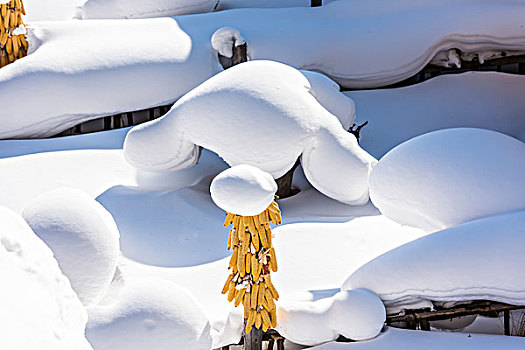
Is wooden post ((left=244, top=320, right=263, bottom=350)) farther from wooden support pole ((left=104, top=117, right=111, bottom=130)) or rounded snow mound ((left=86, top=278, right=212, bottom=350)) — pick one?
wooden support pole ((left=104, top=117, right=111, bottom=130))

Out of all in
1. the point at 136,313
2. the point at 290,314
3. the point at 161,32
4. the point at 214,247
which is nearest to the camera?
the point at 136,313

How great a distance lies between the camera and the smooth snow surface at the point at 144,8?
23.3ft

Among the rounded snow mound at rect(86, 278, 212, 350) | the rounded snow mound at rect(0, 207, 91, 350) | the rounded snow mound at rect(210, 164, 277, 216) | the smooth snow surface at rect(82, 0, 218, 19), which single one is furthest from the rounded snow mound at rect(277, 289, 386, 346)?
the smooth snow surface at rect(82, 0, 218, 19)

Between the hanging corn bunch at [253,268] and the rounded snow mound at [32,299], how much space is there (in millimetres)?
2277

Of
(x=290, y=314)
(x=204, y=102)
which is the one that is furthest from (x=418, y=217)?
(x=204, y=102)

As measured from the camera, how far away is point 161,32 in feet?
20.8

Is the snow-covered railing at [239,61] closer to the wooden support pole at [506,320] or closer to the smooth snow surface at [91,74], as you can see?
the smooth snow surface at [91,74]

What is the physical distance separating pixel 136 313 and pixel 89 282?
0.45 metres

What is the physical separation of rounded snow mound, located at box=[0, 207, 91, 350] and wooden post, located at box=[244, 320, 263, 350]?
2413 mm

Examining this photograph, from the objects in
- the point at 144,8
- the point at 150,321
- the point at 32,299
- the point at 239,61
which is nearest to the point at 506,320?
the point at 150,321

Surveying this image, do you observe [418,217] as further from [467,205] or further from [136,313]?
[136,313]

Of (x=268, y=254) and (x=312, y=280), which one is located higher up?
(x=268, y=254)

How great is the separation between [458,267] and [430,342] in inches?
14.0

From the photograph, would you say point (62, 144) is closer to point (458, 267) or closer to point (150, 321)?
point (150, 321)
